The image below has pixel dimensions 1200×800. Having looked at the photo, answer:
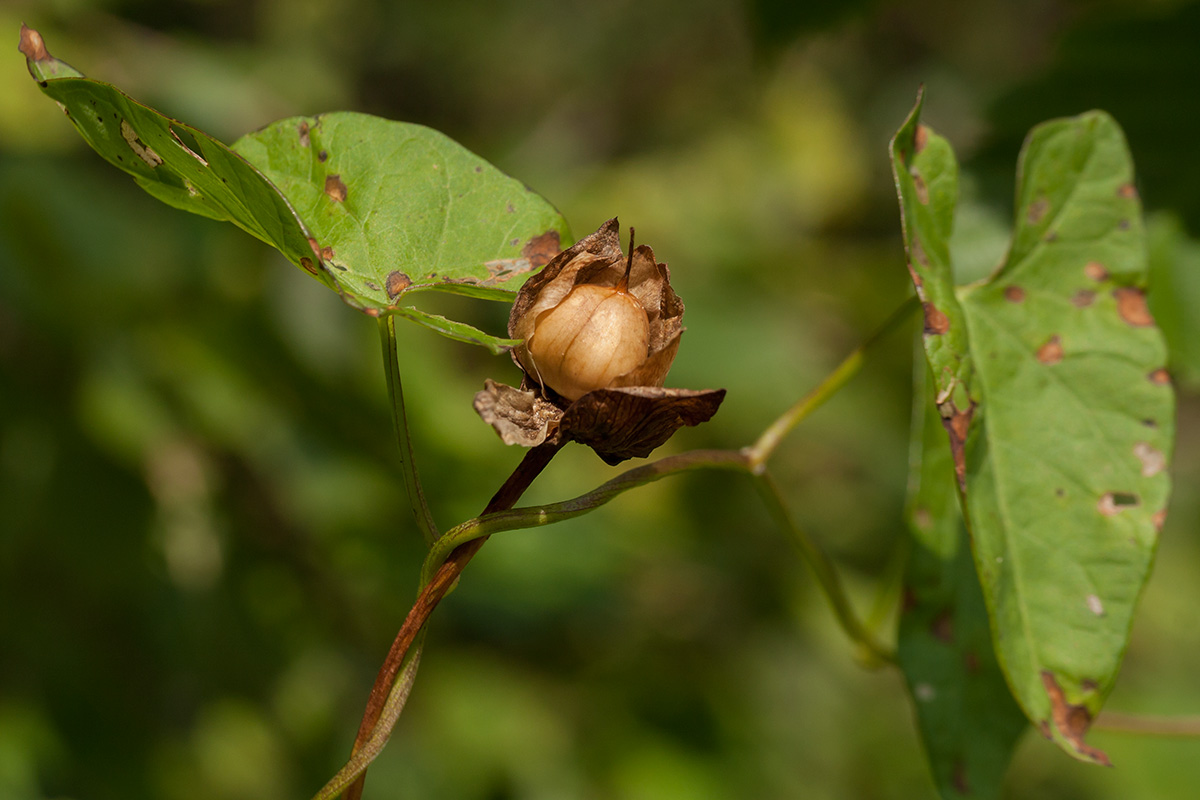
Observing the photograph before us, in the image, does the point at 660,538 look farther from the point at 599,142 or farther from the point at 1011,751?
the point at 599,142

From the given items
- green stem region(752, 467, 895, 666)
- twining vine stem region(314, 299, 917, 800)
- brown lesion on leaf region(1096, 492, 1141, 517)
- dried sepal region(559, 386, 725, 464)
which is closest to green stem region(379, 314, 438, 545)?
twining vine stem region(314, 299, 917, 800)

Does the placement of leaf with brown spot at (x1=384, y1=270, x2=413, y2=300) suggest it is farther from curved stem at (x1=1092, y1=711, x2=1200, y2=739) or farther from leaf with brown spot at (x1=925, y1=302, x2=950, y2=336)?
curved stem at (x1=1092, y1=711, x2=1200, y2=739)

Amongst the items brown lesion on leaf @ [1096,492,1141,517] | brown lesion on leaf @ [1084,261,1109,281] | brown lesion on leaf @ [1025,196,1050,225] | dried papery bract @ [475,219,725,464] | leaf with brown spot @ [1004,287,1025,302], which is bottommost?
brown lesion on leaf @ [1096,492,1141,517]

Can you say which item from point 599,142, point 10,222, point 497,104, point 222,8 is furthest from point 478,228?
point 497,104

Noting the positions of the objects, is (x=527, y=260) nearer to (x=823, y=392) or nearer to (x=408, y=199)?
(x=408, y=199)

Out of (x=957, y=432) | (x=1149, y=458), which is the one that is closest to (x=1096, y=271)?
(x=1149, y=458)

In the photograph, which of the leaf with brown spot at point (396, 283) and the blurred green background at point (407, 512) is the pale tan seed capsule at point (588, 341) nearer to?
the leaf with brown spot at point (396, 283)

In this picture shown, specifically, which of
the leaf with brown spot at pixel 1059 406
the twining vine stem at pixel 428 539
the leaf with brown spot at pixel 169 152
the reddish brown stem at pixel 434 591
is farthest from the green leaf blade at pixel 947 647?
the leaf with brown spot at pixel 169 152
